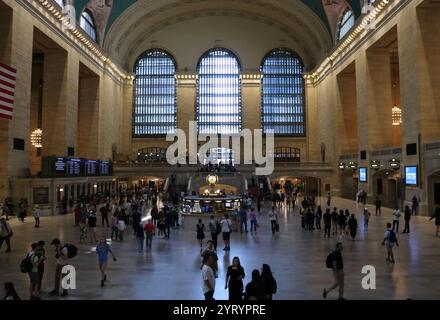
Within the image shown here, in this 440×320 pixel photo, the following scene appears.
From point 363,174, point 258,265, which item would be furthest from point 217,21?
point 258,265

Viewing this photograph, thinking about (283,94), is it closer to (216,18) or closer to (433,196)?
(216,18)

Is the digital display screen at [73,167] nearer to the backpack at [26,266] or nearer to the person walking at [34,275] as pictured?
the person walking at [34,275]

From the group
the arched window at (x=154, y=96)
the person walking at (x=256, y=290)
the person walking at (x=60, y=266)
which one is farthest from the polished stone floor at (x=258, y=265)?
the arched window at (x=154, y=96)

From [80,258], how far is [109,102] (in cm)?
3048

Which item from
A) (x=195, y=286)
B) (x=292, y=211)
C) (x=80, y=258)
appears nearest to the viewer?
(x=195, y=286)

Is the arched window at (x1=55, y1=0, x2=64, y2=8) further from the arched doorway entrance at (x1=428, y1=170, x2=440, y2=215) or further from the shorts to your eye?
the arched doorway entrance at (x1=428, y1=170, x2=440, y2=215)

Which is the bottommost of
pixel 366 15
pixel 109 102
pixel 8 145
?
pixel 8 145

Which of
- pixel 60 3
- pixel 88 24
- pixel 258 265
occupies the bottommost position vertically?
pixel 258 265

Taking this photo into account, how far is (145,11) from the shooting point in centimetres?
3862

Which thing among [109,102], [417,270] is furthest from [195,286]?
[109,102]

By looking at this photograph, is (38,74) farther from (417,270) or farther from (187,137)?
(417,270)

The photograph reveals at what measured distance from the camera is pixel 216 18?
146 ft

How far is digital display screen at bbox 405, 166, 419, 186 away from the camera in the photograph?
20047 millimetres

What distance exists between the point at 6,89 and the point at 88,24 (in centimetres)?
1811
